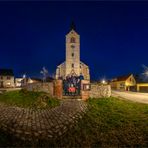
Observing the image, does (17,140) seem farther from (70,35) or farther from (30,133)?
(70,35)

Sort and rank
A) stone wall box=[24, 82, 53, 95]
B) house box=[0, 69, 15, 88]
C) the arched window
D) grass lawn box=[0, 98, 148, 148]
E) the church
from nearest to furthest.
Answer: grass lawn box=[0, 98, 148, 148] < stone wall box=[24, 82, 53, 95] < the church < the arched window < house box=[0, 69, 15, 88]

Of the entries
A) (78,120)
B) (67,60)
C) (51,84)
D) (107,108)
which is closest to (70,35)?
(67,60)

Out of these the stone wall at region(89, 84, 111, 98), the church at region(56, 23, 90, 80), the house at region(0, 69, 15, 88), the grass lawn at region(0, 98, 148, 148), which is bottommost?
the grass lawn at region(0, 98, 148, 148)

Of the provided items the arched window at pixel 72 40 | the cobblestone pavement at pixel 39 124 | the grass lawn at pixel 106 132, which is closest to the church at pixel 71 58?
the arched window at pixel 72 40

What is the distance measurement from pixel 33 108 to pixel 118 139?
708 centimetres

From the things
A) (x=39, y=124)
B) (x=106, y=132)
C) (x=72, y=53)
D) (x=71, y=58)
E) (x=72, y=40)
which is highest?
(x=72, y=40)

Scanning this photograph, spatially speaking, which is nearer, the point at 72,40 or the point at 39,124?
the point at 39,124

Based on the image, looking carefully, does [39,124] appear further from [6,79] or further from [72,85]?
[6,79]

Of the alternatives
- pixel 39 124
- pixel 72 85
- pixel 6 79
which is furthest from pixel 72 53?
pixel 39 124

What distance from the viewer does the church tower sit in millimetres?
42719

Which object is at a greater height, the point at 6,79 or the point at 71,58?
the point at 71,58

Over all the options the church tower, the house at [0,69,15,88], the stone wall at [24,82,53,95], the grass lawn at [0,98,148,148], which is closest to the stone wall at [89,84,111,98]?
the stone wall at [24,82,53,95]

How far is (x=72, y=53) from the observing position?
43594mm

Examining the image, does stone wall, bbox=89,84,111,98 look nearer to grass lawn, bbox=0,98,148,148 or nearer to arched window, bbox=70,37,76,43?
grass lawn, bbox=0,98,148,148
